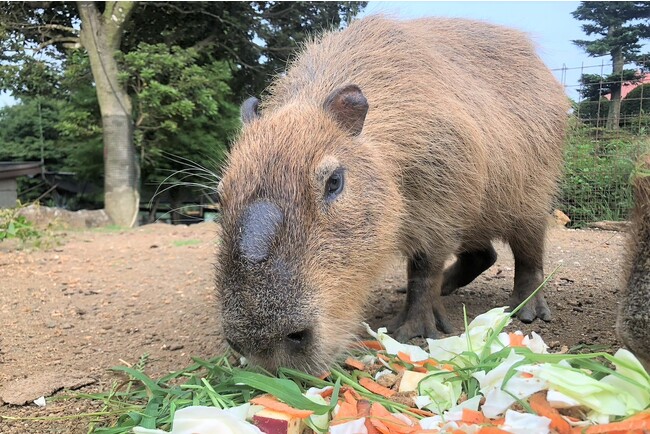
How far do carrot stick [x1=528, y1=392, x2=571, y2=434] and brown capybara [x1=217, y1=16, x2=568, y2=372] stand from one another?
0.64 metres

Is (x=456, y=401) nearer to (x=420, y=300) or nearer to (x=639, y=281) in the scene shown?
(x=639, y=281)

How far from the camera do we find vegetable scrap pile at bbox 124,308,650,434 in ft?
5.15

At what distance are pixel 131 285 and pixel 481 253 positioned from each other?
260cm

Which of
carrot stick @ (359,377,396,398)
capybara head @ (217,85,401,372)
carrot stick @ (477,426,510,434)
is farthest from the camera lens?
carrot stick @ (359,377,396,398)

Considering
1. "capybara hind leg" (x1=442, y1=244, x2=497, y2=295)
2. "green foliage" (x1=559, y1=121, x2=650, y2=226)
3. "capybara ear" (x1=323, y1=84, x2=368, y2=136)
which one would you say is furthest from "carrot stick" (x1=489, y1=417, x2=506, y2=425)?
"capybara hind leg" (x1=442, y1=244, x2=497, y2=295)

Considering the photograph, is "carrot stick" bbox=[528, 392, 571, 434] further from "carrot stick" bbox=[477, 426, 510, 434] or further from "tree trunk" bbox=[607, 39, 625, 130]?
→ "tree trunk" bbox=[607, 39, 625, 130]

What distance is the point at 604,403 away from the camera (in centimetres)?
161

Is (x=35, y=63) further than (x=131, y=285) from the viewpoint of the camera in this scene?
Yes

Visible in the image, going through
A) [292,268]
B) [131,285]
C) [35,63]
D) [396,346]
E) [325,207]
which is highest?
[35,63]

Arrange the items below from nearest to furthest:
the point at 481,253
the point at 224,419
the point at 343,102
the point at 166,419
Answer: the point at 224,419 < the point at 166,419 < the point at 343,102 < the point at 481,253

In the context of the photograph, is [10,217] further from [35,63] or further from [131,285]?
[35,63]

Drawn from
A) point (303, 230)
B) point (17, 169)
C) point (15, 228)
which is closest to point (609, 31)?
point (303, 230)

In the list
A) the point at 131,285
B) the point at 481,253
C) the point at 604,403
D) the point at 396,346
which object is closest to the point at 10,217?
the point at 131,285

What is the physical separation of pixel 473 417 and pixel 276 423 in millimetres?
564
